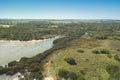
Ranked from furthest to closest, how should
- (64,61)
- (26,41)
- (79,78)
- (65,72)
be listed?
(26,41) < (64,61) < (65,72) < (79,78)

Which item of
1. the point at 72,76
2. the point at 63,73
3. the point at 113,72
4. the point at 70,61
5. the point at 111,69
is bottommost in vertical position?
the point at 113,72

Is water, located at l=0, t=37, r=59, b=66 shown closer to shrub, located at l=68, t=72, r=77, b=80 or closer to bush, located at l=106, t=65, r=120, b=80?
shrub, located at l=68, t=72, r=77, b=80

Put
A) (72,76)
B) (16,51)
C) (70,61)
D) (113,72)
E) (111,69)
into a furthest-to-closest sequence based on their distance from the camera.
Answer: (16,51) < (70,61) < (111,69) < (113,72) < (72,76)

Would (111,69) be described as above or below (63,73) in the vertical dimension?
below

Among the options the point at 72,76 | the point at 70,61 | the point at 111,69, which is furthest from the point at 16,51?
the point at 111,69

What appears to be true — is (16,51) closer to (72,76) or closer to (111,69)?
(72,76)

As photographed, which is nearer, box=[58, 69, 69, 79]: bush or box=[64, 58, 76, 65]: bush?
box=[58, 69, 69, 79]: bush

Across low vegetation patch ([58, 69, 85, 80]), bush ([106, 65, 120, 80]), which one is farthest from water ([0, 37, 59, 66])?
bush ([106, 65, 120, 80])

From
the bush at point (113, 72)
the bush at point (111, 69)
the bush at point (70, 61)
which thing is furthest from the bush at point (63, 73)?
the bush at point (111, 69)

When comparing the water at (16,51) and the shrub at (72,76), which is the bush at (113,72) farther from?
the water at (16,51)

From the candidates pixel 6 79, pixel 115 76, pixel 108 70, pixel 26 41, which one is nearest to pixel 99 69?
pixel 108 70

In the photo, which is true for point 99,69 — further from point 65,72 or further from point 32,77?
point 32,77
